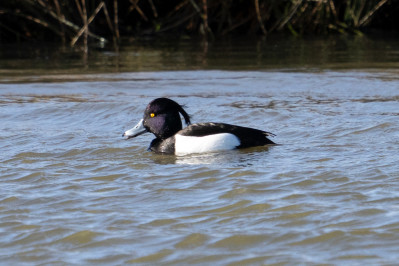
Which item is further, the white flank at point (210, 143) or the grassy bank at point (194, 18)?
the grassy bank at point (194, 18)

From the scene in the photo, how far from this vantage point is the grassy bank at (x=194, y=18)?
16281 millimetres

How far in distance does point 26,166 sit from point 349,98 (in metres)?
4.55

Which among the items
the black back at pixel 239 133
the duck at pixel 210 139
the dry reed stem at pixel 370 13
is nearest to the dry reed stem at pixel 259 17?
the dry reed stem at pixel 370 13

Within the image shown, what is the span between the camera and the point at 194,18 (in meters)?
18.0

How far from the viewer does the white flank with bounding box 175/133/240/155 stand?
665cm

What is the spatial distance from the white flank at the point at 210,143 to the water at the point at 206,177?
0.11 meters

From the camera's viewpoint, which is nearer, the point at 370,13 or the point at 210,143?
the point at 210,143

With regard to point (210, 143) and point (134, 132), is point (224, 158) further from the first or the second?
point (134, 132)

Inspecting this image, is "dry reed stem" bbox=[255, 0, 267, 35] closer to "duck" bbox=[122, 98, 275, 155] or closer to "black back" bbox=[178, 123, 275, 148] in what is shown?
"duck" bbox=[122, 98, 275, 155]

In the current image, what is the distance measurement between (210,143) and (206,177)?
3.31 feet

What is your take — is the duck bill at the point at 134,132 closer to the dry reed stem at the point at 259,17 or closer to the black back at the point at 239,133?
the black back at the point at 239,133

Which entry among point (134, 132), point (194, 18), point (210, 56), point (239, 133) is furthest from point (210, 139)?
→ point (194, 18)

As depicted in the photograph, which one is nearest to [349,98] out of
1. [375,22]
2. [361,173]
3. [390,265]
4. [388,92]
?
[388,92]

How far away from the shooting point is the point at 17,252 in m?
4.10
